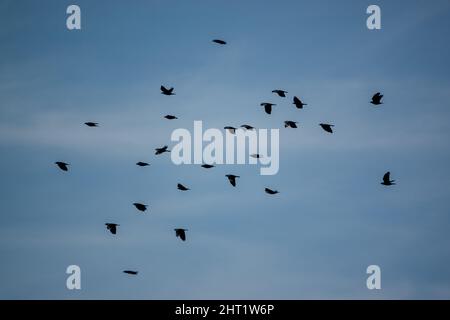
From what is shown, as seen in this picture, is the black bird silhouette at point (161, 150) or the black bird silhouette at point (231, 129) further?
the black bird silhouette at point (161, 150)

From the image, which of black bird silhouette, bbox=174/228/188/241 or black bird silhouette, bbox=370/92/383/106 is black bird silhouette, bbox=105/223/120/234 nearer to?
black bird silhouette, bbox=174/228/188/241

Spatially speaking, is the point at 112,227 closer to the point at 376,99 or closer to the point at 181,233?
the point at 181,233

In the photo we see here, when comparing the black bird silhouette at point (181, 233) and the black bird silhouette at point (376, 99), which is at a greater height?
the black bird silhouette at point (376, 99)

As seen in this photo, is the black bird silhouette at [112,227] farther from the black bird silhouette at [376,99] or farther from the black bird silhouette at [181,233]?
the black bird silhouette at [376,99]

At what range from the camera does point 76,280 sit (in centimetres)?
6081

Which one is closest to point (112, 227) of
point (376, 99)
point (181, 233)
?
point (181, 233)

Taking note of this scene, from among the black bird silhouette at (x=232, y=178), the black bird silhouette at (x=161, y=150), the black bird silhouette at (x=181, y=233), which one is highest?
the black bird silhouette at (x=161, y=150)
